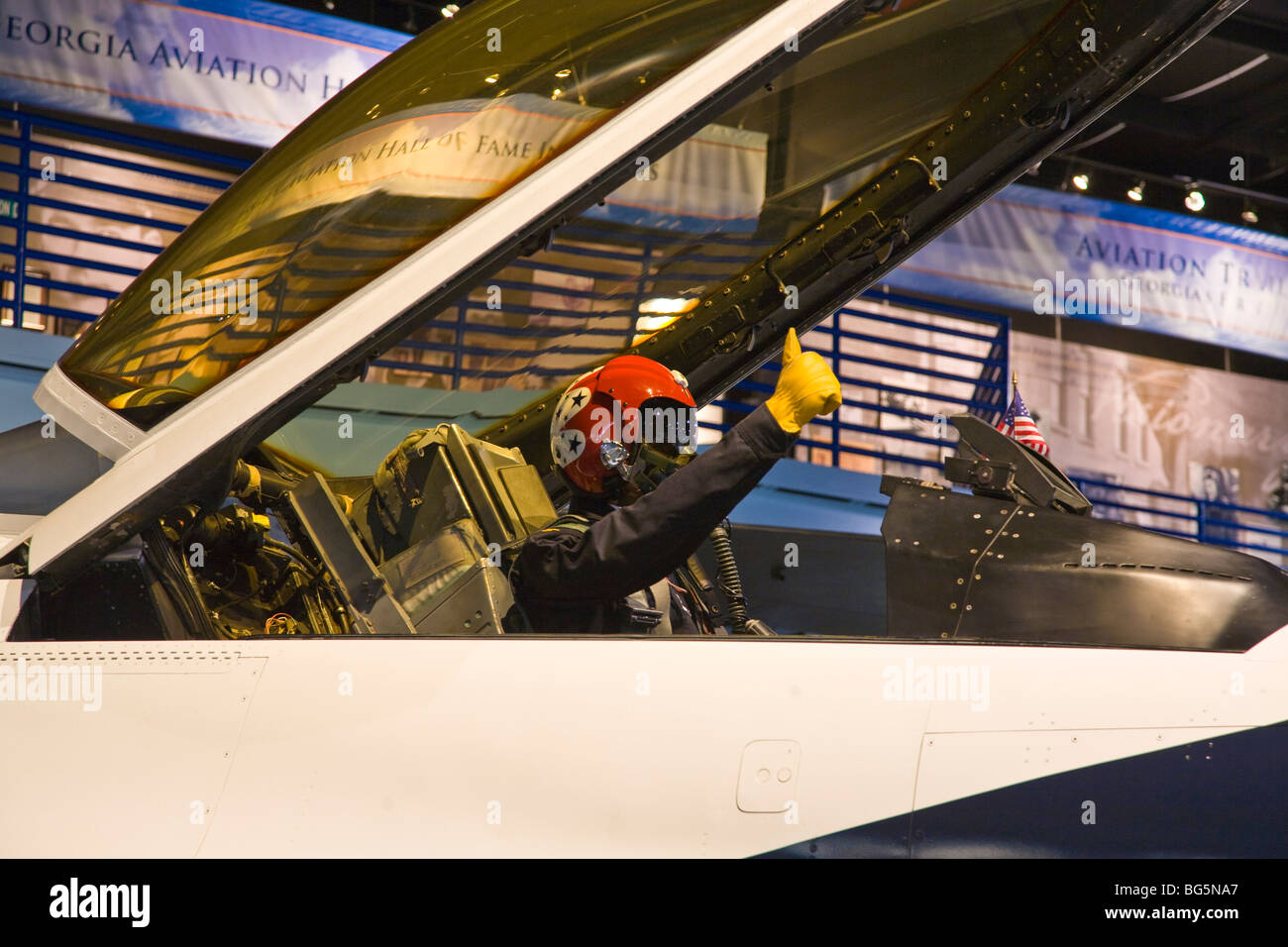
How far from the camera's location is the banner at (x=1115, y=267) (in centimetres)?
843

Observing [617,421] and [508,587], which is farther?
[617,421]

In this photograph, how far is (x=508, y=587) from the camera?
219 centimetres

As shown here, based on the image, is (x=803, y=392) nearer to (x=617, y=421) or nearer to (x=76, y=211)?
(x=617, y=421)

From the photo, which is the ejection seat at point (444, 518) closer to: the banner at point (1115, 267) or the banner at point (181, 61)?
the banner at point (181, 61)

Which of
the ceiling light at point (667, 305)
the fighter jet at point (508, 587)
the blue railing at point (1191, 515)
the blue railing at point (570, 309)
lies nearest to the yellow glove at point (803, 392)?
the fighter jet at point (508, 587)

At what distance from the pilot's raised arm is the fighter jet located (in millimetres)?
158

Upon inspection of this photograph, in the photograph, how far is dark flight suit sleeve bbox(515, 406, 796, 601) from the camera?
6.43 feet

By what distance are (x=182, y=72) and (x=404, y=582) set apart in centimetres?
529

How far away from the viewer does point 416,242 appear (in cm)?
194

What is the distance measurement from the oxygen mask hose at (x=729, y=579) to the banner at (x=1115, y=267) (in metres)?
5.99

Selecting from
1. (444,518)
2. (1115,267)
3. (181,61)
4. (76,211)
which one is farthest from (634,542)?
(1115,267)

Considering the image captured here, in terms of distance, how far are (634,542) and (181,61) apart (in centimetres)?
569

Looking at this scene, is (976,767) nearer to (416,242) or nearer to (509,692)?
(509,692)

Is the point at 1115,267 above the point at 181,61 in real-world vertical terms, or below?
below
